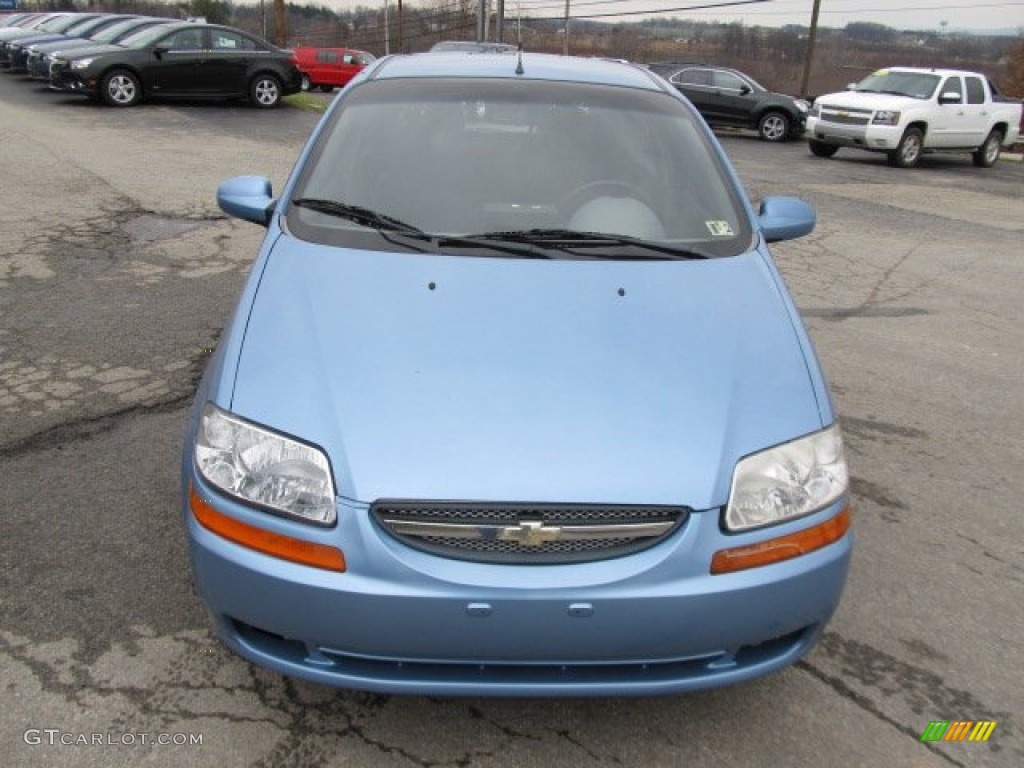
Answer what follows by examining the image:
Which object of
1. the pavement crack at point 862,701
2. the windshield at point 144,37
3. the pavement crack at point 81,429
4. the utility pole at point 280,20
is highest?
the utility pole at point 280,20

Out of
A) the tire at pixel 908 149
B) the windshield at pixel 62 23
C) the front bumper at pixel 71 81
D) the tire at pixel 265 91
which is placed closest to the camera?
the front bumper at pixel 71 81

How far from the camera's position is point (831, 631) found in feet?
9.57

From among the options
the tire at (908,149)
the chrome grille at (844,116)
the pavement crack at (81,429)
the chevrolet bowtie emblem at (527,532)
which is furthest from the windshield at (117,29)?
the chevrolet bowtie emblem at (527,532)

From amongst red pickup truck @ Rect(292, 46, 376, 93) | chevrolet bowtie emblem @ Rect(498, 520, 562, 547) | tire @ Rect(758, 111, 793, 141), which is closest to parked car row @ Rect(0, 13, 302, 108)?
tire @ Rect(758, 111, 793, 141)

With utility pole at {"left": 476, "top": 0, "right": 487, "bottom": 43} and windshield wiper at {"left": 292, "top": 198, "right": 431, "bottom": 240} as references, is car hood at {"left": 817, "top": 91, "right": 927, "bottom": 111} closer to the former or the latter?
windshield wiper at {"left": 292, "top": 198, "right": 431, "bottom": 240}

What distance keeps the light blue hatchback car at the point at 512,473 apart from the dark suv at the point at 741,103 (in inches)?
727

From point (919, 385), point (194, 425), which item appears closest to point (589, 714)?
point (194, 425)

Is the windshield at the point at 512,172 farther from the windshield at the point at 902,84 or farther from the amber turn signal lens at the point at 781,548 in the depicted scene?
the windshield at the point at 902,84

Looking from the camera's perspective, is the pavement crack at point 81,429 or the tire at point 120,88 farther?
the tire at point 120,88

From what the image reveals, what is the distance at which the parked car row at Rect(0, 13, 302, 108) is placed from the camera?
15844 millimetres

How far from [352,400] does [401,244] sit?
871 mm

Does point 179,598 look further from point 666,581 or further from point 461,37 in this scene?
point 461,37

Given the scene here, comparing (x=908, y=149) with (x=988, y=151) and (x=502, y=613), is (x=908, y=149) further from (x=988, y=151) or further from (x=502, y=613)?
(x=502, y=613)

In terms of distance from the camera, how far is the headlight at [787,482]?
7.22 feet
